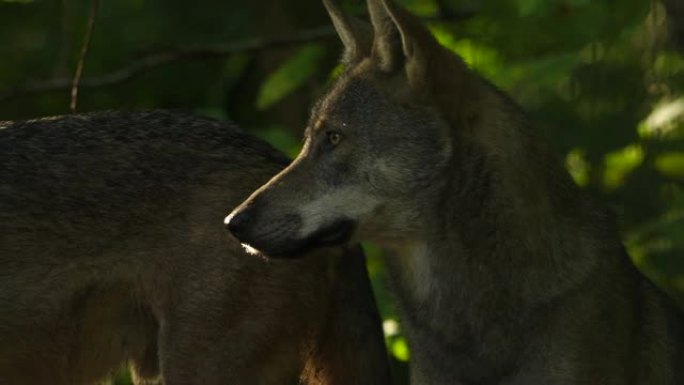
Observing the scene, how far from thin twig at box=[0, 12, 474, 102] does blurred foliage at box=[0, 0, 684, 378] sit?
0.15 m

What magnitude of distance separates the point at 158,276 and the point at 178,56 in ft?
13.0

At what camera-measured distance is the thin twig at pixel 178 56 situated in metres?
10.2

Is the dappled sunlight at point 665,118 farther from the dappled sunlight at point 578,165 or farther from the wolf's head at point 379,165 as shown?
the wolf's head at point 379,165

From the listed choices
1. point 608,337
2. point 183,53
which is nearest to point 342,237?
point 608,337

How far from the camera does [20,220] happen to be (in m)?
6.78

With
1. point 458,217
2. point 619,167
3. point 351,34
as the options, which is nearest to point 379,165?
point 458,217

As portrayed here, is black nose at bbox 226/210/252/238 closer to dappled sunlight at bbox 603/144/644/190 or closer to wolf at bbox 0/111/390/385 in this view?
wolf at bbox 0/111/390/385

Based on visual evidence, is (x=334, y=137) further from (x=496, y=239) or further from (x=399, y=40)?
(x=496, y=239)

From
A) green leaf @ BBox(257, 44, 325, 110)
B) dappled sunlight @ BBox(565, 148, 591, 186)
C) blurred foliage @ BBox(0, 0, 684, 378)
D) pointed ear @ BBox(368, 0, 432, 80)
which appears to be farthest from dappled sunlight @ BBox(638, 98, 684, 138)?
pointed ear @ BBox(368, 0, 432, 80)

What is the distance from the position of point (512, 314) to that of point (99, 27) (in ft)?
17.3

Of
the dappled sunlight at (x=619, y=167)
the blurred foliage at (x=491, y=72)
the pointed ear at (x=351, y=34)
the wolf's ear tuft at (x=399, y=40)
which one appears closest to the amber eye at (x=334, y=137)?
the wolf's ear tuft at (x=399, y=40)

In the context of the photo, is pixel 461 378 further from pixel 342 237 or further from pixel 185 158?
pixel 185 158

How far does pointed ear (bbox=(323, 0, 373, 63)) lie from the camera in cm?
663

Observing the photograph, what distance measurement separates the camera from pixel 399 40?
20.5 feet
